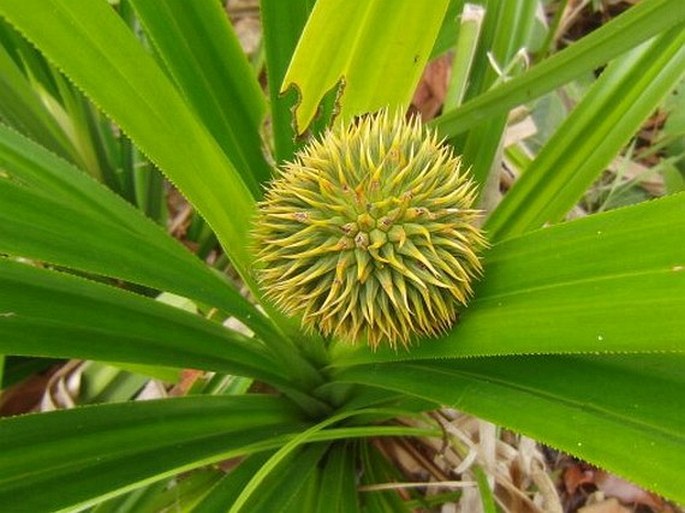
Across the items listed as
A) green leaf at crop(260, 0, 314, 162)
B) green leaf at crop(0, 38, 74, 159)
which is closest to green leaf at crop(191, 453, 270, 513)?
green leaf at crop(260, 0, 314, 162)

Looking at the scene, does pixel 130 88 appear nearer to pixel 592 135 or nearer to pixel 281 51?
pixel 281 51

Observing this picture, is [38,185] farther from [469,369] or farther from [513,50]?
[513,50]

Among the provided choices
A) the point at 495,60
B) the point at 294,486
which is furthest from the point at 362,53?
the point at 294,486

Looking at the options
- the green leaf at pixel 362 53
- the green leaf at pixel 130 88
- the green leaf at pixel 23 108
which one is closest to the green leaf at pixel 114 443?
the green leaf at pixel 130 88

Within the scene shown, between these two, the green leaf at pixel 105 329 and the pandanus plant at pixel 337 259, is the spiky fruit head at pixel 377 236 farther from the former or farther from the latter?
the green leaf at pixel 105 329

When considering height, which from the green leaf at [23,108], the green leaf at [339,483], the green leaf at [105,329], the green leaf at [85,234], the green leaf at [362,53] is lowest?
the green leaf at [339,483]

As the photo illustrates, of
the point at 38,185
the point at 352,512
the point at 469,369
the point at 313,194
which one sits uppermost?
the point at 38,185

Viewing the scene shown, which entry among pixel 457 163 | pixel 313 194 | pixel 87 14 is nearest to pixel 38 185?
pixel 87 14
